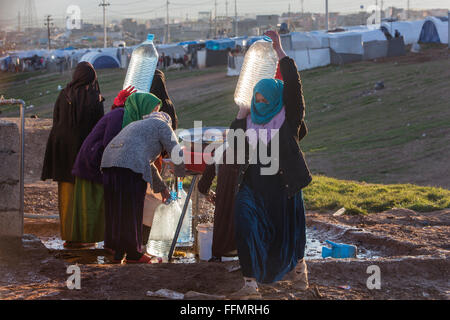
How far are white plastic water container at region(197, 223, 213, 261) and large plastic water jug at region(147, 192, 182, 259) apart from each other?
1.14 feet

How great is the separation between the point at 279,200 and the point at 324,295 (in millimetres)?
662

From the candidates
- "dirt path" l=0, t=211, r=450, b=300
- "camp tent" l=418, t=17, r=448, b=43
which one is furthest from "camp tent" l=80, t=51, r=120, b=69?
"dirt path" l=0, t=211, r=450, b=300

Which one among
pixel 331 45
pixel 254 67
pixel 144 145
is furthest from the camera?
pixel 331 45

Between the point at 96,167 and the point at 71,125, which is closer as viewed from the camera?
the point at 96,167

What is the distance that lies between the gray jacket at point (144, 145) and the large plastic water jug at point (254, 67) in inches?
22.6

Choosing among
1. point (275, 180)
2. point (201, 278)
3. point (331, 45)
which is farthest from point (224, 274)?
point (331, 45)

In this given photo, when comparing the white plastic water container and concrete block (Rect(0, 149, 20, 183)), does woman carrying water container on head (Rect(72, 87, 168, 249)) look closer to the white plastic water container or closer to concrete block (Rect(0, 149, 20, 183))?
concrete block (Rect(0, 149, 20, 183))

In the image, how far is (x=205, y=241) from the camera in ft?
18.8

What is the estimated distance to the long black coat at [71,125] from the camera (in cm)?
612

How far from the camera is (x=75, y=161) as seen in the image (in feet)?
19.7

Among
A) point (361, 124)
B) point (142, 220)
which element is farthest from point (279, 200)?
point (361, 124)

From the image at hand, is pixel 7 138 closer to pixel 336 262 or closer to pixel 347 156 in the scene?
pixel 336 262

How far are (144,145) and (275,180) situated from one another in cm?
119

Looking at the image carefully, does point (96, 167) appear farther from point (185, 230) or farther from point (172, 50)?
point (172, 50)
